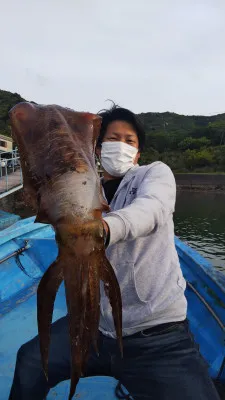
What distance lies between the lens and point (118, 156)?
2.67 metres

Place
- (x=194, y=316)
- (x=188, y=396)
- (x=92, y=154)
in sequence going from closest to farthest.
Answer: (x=92, y=154), (x=188, y=396), (x=194, y=316)

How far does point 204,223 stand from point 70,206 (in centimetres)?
2734

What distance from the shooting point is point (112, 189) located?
114 inches

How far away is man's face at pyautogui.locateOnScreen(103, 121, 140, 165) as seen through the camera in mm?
2744

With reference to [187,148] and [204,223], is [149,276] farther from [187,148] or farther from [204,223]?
[187,148]

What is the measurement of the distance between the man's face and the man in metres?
0.07

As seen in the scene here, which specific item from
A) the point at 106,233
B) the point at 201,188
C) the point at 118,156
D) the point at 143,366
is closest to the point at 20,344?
the point at 143,366

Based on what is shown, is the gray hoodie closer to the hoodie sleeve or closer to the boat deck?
the hoodie sleeve

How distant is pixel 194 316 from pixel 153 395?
2.82 metres

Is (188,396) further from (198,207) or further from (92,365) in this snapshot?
(198,207)

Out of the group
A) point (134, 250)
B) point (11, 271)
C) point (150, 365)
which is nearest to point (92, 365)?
point (150, 365)

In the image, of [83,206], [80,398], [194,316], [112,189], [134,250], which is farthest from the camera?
[194,316]

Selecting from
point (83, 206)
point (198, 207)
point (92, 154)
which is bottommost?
point (198, 207)

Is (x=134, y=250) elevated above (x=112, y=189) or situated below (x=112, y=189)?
below
